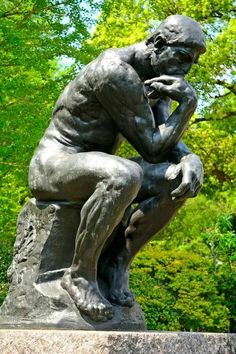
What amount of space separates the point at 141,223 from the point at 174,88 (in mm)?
1018

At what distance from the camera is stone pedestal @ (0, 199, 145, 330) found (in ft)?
15.8

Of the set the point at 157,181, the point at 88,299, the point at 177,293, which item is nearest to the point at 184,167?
the point at 157,181

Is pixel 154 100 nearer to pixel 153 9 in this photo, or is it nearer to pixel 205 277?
pixel 205 277

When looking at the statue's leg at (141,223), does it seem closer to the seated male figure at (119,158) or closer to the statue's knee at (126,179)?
the seated male figure at (119,158)

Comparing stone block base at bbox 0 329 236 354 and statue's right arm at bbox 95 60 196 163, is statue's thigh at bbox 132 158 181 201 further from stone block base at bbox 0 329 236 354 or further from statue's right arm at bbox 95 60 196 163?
stone block base at bbox 0 329 236 354

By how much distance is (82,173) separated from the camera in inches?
189

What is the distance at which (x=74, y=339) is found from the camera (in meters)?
4.21

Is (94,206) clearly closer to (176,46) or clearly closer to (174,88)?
(174,88)

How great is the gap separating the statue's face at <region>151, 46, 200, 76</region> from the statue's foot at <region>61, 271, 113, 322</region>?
166cm

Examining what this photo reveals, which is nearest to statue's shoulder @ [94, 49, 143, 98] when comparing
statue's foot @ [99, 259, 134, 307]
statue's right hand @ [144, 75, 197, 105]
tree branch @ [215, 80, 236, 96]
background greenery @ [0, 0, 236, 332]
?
statue's right hand @ [144, 75, 197, 105]

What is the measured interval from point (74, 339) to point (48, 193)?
126 centimetres

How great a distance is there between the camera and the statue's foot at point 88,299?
470 centimetres

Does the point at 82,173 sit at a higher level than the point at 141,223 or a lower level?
higher

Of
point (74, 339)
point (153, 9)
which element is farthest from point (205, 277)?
point (74, 339)
